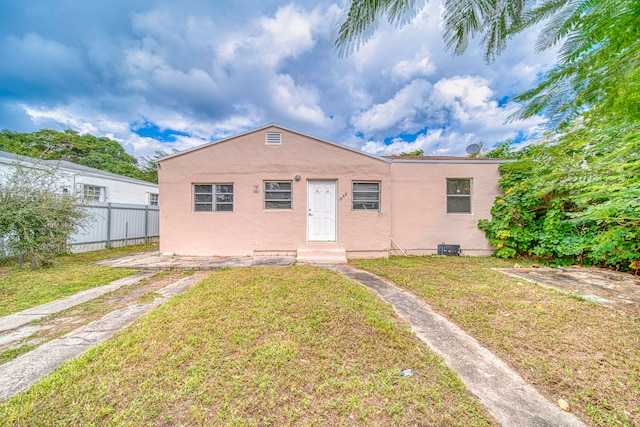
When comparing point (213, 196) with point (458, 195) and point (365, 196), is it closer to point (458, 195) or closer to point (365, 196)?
point (365, 196)

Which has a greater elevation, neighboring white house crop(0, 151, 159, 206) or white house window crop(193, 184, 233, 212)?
neighboring white house crop(0, 151, 159, 206)

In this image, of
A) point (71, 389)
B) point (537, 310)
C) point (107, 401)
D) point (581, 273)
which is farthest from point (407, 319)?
point (581, 273)

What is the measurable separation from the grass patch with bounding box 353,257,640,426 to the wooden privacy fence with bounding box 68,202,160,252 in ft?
33.3

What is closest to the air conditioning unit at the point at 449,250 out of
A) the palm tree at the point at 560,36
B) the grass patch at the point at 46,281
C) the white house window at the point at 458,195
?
the white house window at the point at 458,195

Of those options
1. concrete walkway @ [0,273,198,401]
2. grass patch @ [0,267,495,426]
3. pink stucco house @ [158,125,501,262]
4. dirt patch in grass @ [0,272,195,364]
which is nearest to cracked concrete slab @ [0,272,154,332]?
dirt patch in grass @ [0,272,195,364]

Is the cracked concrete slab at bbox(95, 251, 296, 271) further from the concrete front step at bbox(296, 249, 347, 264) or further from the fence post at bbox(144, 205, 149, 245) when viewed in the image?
the fence post at bbox(144, 205, 149, 245)

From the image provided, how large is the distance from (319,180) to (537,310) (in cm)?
544

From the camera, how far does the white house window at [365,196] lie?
6.93m

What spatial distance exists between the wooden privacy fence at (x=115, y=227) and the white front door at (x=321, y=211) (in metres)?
6.91

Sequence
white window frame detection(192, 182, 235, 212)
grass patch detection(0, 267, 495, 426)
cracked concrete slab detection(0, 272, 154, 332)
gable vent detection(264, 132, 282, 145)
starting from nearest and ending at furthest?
grass patch detection(0, 267, 495, 426) → cracked concrete slab detection(0, 272, 154, 332) → gable vent detection(264, 132, 282, 145) → white window frame detection(192, 182, 235, 212)

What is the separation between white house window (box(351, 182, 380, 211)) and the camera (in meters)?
6.93

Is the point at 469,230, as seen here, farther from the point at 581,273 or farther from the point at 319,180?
the point at 319,180

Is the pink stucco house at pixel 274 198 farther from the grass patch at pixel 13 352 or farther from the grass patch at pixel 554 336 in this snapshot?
the grass patch at pixel 13 352

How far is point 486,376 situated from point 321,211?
17.6ft
